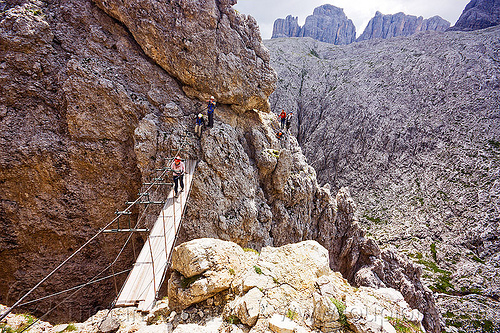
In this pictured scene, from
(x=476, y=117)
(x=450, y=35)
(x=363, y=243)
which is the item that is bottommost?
(x=363, y=243)

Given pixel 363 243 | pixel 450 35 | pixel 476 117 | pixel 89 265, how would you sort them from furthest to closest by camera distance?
→ pixel 450 35 < pixel 476 117 < pixel 363 243 < pixel 89 265

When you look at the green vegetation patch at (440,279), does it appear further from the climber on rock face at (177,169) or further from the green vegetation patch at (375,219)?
the climber on rock face at (177,169)

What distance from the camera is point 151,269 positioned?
344 inches

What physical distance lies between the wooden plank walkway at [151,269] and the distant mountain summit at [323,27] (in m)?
176

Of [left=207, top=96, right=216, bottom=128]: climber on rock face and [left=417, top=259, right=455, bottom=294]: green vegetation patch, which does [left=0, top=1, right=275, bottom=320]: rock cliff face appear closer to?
[left=207, top=96, right=216, bottom=128]: climber on rock face

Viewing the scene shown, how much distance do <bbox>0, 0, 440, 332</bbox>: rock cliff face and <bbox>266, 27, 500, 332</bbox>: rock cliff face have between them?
35.5 meters

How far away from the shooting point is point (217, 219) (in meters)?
15.2

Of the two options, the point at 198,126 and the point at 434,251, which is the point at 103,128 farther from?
the point at 434,251

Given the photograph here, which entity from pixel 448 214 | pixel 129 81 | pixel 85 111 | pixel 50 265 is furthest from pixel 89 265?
pixel 448 214

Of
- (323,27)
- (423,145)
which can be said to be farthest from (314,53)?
(323,27)

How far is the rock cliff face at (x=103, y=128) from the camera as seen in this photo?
553 inches

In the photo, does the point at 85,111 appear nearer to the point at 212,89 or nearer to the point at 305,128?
the point at 212,89

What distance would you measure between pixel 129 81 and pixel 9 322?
49.2 ft

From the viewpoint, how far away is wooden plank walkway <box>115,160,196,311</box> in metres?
7.41
